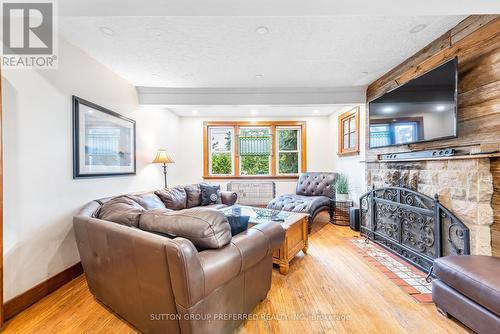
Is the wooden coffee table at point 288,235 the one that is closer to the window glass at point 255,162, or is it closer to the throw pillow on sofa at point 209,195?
the throw pillow on sofa at point 209,195

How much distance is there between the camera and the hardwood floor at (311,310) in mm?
1496

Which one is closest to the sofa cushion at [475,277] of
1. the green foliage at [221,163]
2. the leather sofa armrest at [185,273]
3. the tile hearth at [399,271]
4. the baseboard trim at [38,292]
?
the tile hearth at [399,271]

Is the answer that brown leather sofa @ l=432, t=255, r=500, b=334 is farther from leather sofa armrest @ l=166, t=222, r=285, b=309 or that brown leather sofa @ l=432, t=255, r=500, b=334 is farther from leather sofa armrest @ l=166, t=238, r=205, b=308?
leather sofa armrest @ l=166, t=238, r=205, b=308

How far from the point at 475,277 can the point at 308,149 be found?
3874mm

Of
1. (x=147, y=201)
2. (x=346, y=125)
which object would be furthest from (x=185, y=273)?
(x=346, y=125)

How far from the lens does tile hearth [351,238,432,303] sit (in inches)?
74.0

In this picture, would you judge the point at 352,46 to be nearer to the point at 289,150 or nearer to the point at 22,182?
the point at 289,150

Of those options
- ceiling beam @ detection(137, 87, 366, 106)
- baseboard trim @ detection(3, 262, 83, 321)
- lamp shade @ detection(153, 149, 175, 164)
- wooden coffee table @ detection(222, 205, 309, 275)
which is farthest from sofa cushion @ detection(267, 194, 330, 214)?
baseboard trim @ detection(3, 262, 83, 321)

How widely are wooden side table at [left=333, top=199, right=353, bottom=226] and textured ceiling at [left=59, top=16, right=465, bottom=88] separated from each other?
2.18 m

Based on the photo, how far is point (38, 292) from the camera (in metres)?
1.80

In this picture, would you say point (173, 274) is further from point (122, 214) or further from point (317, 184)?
point (317, 184)

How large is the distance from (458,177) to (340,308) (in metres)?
1.62

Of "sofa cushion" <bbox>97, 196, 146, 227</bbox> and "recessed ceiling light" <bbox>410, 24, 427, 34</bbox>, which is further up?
"recessed ceiling light" <bbox>410, 24, 427, 34</bbox>

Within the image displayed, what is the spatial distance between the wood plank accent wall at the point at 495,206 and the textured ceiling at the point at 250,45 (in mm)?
1361
